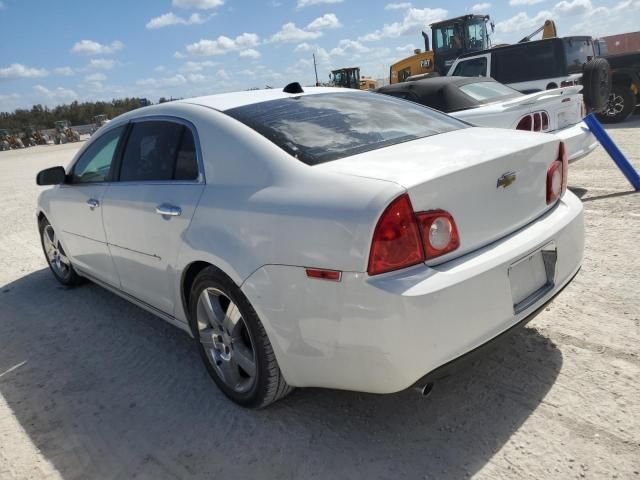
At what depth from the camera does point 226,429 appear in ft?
8.68

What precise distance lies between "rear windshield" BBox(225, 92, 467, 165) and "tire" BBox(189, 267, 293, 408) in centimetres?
75

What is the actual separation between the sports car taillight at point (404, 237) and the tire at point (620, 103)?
37.9ft

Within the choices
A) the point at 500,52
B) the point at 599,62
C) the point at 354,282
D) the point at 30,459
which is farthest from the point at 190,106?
the point at 500,52

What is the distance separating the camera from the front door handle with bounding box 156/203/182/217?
2869mm

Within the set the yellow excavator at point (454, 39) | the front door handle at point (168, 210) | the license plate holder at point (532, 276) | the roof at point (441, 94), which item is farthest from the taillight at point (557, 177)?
the yellow excavator at point (454, 39)

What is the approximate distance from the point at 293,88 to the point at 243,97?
0.33 m

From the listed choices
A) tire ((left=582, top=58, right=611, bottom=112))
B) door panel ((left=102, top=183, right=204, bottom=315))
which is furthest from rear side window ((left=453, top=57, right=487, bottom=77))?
door panel ((left=102, top=183, right=204, bottom=315))

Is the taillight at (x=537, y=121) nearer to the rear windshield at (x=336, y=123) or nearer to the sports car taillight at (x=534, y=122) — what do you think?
the sports car taillight at (x=534, y=122)

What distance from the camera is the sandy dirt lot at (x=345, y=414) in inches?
88.2

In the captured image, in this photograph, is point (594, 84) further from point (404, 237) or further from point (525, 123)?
point (404, 237)

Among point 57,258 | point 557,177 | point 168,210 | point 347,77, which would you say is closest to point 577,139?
point 557,177

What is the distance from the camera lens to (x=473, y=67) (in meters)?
11.9

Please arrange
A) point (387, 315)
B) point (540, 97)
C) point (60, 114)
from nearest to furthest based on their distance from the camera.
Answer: point (387, 315) < point (540, 97) < point (60, 114)

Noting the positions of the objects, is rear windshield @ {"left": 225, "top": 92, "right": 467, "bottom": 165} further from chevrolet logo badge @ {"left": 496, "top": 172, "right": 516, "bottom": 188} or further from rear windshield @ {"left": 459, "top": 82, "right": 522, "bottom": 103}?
rear windshield @ {"left": 459, "top": 82, "right": 522, "bottom": 103}
